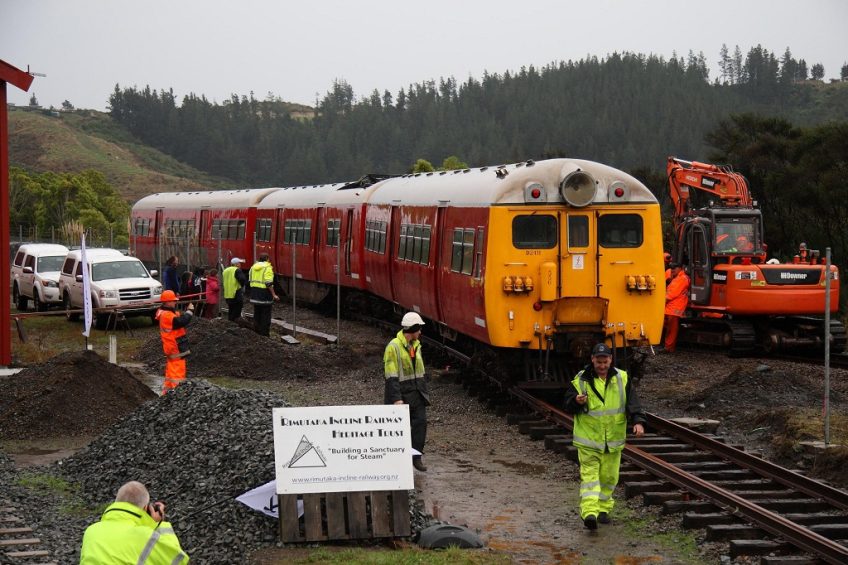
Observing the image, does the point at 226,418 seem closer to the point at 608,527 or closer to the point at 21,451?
the point at 21,451

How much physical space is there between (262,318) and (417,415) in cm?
1251

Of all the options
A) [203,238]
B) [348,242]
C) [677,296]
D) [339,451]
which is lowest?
[339,451]

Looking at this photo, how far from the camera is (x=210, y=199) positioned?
4322 cm

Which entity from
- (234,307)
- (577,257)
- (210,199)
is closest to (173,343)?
(577,257)

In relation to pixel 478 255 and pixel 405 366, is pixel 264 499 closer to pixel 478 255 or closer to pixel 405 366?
pixel 405 366

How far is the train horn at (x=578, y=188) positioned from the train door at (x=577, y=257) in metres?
0.17

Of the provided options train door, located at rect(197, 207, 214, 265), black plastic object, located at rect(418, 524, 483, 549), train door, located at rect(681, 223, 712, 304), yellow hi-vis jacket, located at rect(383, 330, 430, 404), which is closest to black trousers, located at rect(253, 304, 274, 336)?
train door, located at rect(681, 223, 712, 304)

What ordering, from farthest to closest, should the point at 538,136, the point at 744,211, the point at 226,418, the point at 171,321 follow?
the point at 538,136 < the point at 744,211 < the point at 171,321 < the point at 226,418

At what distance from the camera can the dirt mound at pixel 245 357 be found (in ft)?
69.9

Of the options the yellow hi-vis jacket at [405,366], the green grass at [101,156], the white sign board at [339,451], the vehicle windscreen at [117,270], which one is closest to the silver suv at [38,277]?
the vehicle windscreen at [117,270]

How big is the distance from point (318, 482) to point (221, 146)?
153040 millimetres

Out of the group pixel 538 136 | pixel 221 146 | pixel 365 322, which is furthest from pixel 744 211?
pixel 221 146

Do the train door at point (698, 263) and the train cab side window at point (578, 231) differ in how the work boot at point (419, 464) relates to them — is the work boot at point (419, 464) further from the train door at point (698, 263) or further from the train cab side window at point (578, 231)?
the train door at point (698, 263)

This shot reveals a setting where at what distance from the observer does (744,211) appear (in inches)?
961
